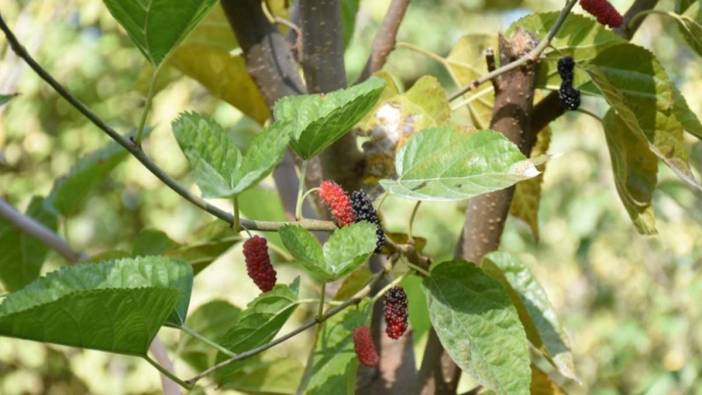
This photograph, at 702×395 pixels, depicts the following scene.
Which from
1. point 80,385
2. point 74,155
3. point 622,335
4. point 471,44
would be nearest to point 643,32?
point 622,335

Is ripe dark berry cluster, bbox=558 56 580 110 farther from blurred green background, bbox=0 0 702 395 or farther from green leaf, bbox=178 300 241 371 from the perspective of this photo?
blurred green background, bbox=0 0 702 395

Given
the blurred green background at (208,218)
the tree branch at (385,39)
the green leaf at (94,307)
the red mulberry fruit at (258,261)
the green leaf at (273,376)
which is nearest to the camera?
the green leaf at (94,307)

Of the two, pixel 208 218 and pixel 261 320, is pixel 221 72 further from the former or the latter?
pixel 208 218

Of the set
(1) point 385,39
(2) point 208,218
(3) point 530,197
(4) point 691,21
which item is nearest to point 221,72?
(1) point 385,39

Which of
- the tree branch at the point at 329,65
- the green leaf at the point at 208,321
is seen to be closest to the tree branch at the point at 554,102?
the tree branch at the point at 329,65

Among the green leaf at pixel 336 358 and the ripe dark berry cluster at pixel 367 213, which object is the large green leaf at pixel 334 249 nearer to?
the ripe dark berry cluster at pixel 367 213

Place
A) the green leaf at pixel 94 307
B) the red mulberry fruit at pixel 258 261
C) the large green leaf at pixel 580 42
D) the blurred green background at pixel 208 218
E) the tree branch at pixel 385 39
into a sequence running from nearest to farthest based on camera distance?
the green leaf at pixel 94 307
the red mulberry fruit at pixel 258 261
the large green leaf at pixel 580 42
the tree branch at pixel 385 39
the blurred green background at pixel 208 218

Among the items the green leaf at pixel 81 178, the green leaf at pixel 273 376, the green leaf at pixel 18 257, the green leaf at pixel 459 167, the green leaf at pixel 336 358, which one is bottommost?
the green leaf at pixel 273 376

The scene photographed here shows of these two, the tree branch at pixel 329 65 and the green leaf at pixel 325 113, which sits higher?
the green leaf at pixel 325 113
